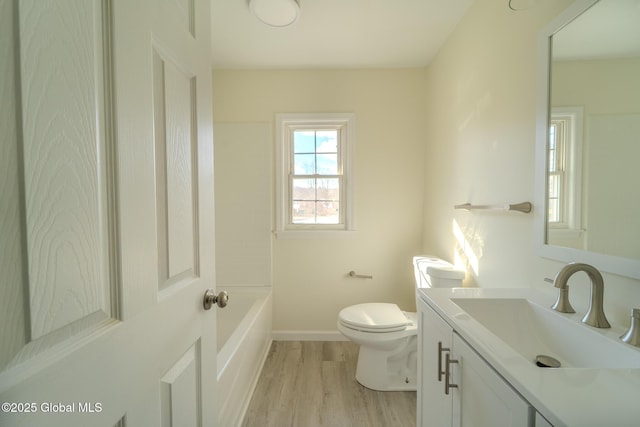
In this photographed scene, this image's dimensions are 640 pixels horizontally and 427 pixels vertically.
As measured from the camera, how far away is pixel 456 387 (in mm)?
875

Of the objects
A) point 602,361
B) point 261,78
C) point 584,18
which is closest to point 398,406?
point 602,361

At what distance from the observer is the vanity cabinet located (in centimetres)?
63

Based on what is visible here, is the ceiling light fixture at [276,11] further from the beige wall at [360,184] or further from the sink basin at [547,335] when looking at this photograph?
the sink basin at [547,335]

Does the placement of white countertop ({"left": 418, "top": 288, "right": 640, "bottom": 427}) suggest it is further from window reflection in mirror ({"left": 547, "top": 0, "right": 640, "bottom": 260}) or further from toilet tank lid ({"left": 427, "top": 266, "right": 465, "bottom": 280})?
toilet tank lid ({"left": 427, "top": 266, "right": 465, "bottom": 280})

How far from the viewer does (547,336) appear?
0.91 meters

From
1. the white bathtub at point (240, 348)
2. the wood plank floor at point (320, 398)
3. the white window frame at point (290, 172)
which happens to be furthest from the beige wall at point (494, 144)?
the white bathtub at point (240, 348)

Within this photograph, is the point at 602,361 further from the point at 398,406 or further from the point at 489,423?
the point at 398,406

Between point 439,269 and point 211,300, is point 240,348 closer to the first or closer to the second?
point 211,300

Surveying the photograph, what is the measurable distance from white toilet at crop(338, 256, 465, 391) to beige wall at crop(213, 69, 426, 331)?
0.48 metres

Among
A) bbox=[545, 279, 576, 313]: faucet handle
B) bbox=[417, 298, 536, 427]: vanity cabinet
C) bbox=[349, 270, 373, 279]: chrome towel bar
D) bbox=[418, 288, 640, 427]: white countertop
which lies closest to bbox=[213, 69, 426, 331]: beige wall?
bbox=[349, 270, 373, 279]: chrome towel bar

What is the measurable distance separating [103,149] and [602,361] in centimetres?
126

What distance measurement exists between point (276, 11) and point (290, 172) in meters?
1.20

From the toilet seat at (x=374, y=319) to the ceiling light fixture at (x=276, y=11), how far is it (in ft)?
6.36

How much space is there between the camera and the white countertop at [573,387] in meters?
0.47
